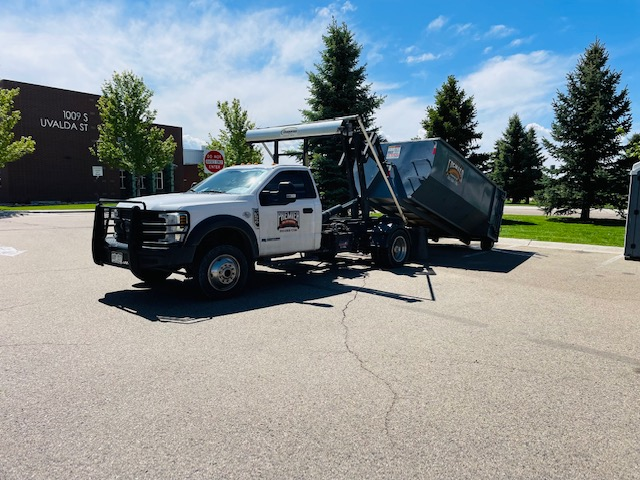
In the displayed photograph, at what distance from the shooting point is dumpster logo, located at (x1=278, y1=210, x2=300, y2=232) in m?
8.06

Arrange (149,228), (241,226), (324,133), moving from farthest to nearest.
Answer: (324,133), (241,226), (149,228)

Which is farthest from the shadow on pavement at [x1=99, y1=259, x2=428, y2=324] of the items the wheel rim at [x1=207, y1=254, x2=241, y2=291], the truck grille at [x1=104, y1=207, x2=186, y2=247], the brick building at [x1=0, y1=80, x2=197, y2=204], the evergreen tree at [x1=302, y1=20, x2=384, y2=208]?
the brick building at [x1=0, y1=80, x2=197, y2=204]

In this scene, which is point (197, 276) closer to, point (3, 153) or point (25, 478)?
point (25, 478)

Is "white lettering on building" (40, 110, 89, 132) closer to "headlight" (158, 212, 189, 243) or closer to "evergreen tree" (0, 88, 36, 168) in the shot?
"evergreen tree" (0, 88, 36, 168)

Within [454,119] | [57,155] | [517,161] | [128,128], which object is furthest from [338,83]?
[517,161]

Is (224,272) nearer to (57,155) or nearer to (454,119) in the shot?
(454,119)

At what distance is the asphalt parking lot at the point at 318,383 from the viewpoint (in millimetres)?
2906

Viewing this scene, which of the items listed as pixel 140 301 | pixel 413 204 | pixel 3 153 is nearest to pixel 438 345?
pixel 140 301

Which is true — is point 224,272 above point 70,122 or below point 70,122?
below

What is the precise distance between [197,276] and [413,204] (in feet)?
20.1

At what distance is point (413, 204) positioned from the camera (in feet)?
37.1

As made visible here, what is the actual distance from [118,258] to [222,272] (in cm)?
153

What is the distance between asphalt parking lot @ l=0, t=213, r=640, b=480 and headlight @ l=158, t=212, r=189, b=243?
943 mm

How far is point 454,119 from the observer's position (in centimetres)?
2483
